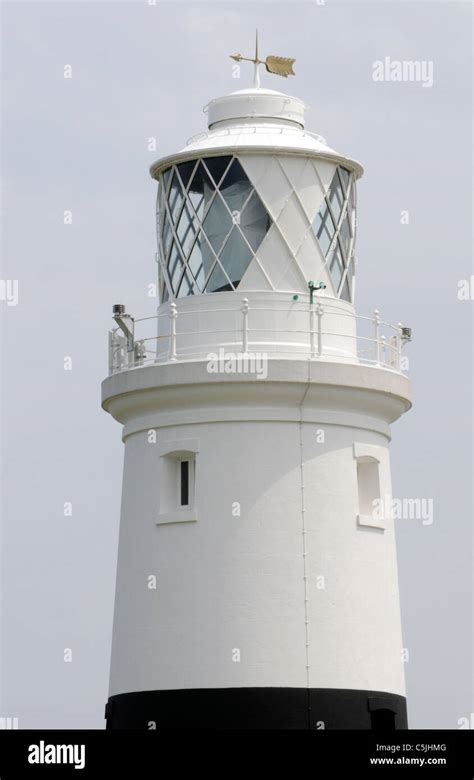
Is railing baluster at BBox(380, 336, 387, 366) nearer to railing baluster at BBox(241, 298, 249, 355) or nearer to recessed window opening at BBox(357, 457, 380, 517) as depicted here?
recessed window opening at BBox(357, 457, 380, 517)

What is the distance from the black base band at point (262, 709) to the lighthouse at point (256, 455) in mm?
27

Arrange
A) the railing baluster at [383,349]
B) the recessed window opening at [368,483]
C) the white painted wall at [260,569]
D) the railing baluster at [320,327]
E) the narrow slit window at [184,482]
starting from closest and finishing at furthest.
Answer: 1. the white painted wall at [260,569]
2. the railing baluster at [320,327]
3. the narrow slit window at [184,482]
4. the recessed window opening at [368,483]
5. the railing baluster at [383,349]

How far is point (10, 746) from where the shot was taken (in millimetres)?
33812

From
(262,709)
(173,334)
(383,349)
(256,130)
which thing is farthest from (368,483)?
(256,130)

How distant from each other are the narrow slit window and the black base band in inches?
109

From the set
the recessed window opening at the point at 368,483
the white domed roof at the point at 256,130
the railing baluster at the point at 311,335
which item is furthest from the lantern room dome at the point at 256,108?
the recessed window opening at the point at 368,483

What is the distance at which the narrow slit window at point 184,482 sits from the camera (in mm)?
36344

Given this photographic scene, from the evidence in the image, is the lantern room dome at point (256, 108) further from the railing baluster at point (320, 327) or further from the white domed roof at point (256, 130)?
the railing baluster at point (320, 327)

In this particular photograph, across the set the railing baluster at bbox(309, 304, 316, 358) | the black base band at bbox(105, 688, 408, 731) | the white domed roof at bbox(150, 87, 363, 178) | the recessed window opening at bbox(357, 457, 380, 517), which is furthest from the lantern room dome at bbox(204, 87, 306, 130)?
the black base band at bbox(105, 688, 408, 731)

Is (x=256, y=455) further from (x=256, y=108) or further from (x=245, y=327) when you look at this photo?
(x=256, y=108)

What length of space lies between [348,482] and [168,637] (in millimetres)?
3371

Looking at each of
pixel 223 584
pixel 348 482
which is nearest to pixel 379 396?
pixel 348 482

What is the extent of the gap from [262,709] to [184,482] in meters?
3.55

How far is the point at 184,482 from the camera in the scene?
120 ft
